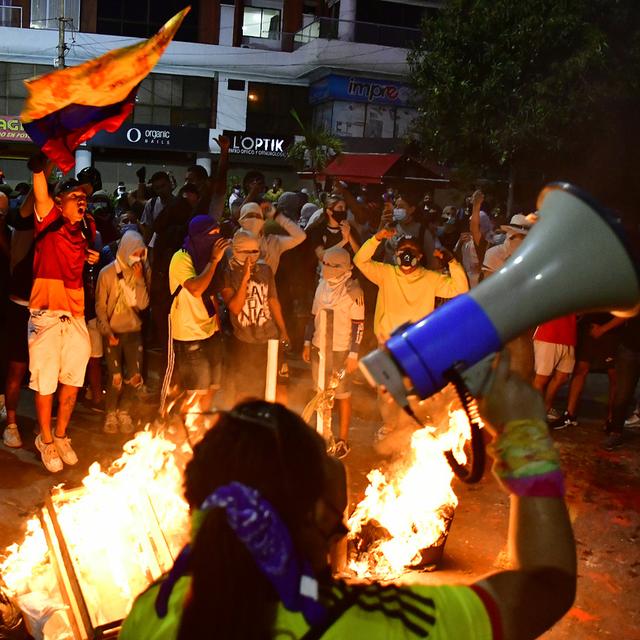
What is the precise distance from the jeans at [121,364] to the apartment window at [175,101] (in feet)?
99.5

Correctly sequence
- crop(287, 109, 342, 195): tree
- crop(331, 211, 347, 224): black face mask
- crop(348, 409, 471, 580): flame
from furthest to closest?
crop(287, 109, 342, 195): tree
crop(331, 211, 347, 224): black face mask
crop(348, 409, 471, 580): flame

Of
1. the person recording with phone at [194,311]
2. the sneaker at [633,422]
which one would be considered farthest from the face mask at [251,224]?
the sneaker at [633,422]

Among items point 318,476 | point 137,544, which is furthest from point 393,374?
point 137,544

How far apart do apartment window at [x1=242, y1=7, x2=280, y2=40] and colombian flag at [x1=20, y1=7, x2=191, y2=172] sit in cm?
3441

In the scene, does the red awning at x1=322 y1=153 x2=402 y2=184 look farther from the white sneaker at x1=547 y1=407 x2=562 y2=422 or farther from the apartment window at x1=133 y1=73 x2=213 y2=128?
the apartment window at x1=133 y1=73 x2=213 y2=128

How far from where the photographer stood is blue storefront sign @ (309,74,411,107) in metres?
34.0

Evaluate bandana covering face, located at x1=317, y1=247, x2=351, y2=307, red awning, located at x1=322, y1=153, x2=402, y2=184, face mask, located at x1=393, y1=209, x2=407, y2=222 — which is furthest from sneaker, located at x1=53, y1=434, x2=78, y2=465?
red awning, located at x1=322, y1=153, x2=402, y2=184

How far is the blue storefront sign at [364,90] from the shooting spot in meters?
34.0

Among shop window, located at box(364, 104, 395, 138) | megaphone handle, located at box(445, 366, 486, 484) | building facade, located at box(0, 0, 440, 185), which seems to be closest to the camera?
megaphone handle, located at box(445, 366, 486, 484)

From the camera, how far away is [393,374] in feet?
4.90

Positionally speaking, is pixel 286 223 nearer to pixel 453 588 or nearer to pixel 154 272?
pixel 154 272

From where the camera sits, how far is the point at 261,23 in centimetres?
3738

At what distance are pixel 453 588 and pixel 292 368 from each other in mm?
8098

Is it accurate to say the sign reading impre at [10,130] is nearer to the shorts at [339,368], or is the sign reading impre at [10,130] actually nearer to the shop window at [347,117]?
the shop window at [347,117]
